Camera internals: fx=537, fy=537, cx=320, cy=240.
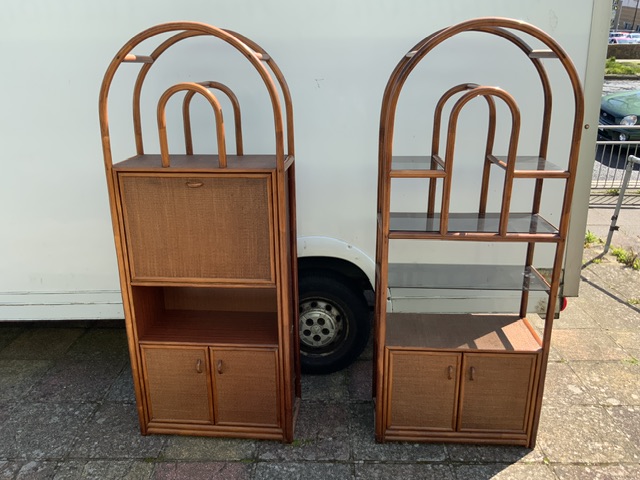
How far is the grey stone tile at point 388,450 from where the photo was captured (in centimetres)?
309

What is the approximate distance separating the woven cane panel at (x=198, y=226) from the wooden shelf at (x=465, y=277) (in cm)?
98

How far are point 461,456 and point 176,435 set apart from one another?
1711 mm

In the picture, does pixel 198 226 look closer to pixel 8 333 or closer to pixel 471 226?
pixel 471 226

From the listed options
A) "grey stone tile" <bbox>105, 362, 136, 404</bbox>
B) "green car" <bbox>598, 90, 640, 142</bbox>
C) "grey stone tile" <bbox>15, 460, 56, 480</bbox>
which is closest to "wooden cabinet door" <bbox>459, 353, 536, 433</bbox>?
"grey stone tile" <bbox>105, 362, 136, 404</bbox>

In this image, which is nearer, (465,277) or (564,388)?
(465,277)

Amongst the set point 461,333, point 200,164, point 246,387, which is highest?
point 200,164

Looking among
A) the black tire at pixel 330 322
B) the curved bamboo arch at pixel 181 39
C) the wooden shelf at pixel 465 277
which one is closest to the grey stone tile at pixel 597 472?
the wooden shelf at pixel 465 277

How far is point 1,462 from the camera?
122 inches

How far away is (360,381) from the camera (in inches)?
151

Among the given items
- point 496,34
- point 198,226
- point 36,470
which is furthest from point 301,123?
point 36,470

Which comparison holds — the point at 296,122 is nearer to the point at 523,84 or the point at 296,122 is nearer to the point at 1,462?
the point at 523,84

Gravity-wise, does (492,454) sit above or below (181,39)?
below

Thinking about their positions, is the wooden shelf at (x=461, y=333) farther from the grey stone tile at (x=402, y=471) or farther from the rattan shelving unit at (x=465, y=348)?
the grey stone tile at (x=402, y=471)

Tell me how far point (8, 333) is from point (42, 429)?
60.8 inches
